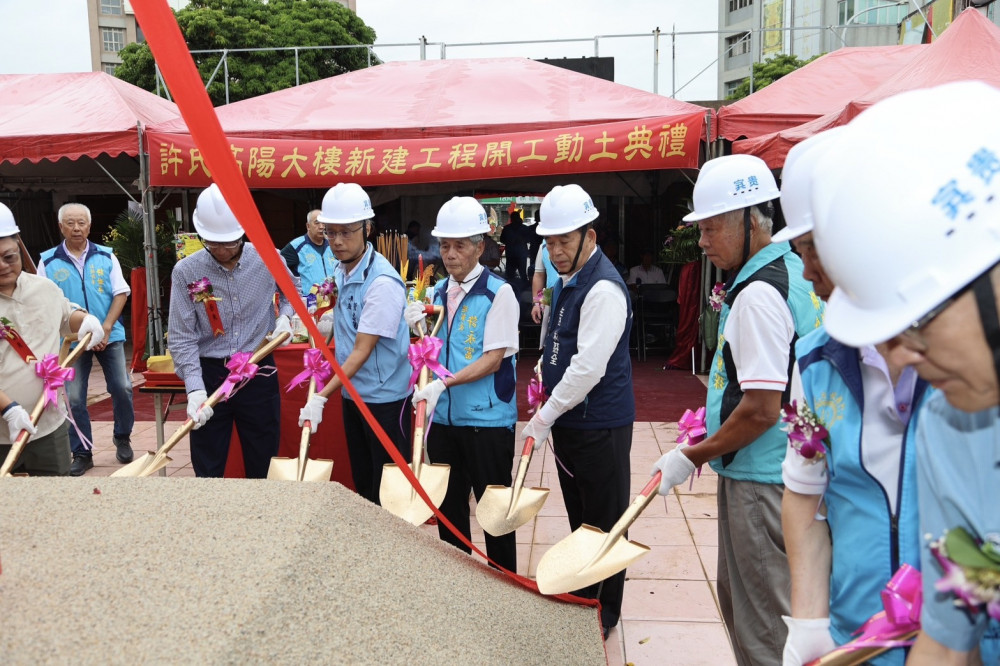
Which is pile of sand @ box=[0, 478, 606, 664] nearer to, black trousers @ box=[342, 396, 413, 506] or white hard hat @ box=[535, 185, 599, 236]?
black trousers @ box=[342, 396, 413, 506]

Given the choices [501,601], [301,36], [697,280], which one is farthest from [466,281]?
[301,36]

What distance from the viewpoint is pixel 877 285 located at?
893 millimetres

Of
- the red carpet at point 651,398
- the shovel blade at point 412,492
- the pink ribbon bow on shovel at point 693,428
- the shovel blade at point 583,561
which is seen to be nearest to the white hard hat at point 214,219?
the shovel blade at point 412,492

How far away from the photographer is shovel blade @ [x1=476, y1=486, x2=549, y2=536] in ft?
9.44

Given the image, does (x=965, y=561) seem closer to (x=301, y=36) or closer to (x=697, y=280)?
(x=697, y=280)

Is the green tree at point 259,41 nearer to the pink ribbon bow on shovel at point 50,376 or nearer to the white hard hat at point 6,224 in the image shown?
the white hard hat at point 6,224

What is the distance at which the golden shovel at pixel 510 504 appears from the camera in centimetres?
288

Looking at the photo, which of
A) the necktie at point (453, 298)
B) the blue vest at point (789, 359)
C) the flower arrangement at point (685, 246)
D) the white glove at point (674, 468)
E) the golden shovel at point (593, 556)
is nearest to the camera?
the blue vest at point (789, 359)

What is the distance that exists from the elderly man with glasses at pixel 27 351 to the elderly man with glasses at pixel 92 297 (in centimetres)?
205

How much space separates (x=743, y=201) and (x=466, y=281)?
1437mm

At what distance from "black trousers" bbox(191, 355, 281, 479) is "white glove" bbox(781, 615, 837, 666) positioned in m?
2.64

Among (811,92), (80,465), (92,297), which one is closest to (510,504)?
(80,465)

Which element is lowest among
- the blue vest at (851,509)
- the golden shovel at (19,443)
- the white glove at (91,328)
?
the golden shovel at (19,443)

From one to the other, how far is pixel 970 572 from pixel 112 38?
51287mm
